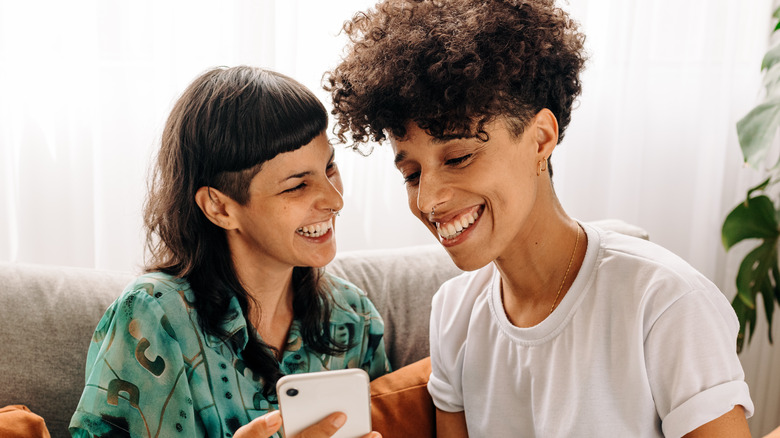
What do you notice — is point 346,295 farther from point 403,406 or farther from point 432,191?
point 432,191

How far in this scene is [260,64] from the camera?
6.76 ft

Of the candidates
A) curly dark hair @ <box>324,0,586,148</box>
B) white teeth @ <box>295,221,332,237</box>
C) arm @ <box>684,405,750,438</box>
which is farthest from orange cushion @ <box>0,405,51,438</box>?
arm @ <box>684,405,750,438</box>

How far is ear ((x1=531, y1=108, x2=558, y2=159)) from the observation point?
3.77ft

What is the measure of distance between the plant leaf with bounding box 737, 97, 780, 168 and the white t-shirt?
977mm

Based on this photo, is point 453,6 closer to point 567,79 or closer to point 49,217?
point 567,79

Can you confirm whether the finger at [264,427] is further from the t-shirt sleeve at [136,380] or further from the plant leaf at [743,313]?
the plant leaf at [743,313]

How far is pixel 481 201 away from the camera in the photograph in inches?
45.2

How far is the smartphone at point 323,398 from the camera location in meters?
→ 1.10

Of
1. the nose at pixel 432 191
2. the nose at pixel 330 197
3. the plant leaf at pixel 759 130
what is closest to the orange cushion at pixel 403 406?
the nose at pixel 330 197

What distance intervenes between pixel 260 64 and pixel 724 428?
60.3 inches

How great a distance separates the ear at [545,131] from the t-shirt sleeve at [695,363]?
1.03 feet

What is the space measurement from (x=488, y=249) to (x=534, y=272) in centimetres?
14

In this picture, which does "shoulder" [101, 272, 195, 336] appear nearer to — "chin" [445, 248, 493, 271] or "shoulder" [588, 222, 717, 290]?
"chin" [445, 248, 493, 271]

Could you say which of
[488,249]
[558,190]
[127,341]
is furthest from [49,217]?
[558,190]
